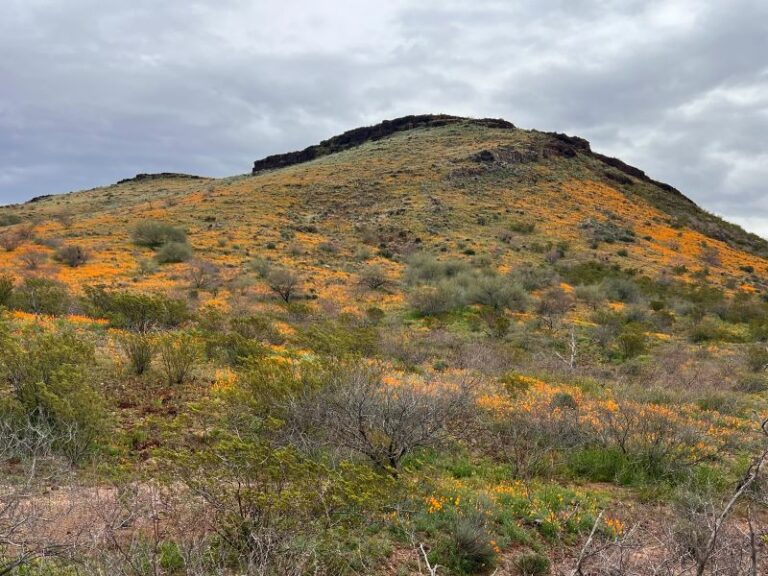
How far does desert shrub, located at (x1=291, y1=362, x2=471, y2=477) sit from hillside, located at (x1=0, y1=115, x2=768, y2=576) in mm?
39

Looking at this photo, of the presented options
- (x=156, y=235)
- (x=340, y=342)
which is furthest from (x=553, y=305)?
(x=156, y=235)

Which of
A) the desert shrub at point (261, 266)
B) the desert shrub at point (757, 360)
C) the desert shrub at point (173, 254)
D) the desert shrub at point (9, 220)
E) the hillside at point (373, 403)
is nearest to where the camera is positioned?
the hillside at point (373, 403)

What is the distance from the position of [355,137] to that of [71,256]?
55884 millimetres

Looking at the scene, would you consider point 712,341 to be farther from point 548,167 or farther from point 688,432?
point 548,167

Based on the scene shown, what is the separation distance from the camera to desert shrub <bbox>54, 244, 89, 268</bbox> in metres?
26.2

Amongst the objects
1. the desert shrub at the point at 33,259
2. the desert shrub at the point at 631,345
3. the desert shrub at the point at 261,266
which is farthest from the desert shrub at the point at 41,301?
the desert shrub at the point at 631,345

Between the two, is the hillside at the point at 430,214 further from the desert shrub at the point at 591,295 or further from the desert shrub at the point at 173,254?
the desert shrub at the point at 591,295

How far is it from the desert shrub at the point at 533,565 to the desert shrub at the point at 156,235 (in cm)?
3145

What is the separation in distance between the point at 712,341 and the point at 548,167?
39.5 metres

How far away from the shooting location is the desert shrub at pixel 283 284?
2314 centimetres

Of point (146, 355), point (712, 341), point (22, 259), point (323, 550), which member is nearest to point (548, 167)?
point (712, 341)

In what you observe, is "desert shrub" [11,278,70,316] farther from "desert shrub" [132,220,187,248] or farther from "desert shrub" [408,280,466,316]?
"desert shrub" [132,220,187,248]

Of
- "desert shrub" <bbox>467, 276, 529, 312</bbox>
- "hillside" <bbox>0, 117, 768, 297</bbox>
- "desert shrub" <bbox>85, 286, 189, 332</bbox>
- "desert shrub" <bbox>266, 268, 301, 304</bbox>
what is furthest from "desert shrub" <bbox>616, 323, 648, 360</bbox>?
"desert shrub" <bbox>85, 286, 189, 332</bbox>

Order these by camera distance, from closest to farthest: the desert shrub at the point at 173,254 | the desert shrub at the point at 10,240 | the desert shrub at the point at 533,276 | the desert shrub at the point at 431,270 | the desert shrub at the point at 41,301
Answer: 1. the desert shrub at the point at 41,301
2. the desert shrub at the point at 431,270
3. the desert shrub at the point at 533,276
4. the desert shrub at the point at 10,240
5. the desert shrub at the point at 173,254
